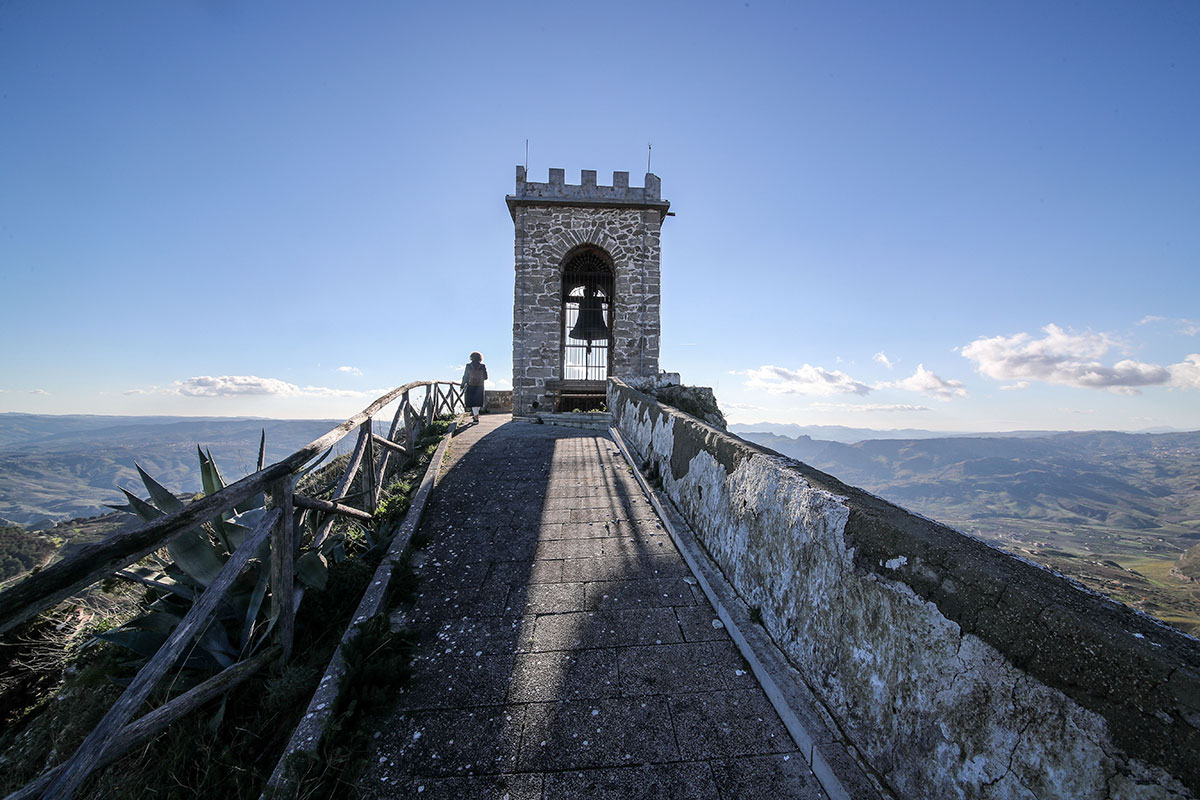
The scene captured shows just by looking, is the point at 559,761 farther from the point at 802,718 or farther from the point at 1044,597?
the point at 1044,597

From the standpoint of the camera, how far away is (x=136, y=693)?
71.9 inches

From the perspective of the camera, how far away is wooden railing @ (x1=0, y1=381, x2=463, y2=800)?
5.17 feet

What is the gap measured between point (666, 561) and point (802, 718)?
184cm

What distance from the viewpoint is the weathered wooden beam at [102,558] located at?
147 cm

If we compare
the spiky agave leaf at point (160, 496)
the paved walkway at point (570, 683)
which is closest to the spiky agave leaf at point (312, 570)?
the paved walkway at point (570, 683)

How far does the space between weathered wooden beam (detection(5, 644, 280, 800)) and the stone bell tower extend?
932 centimetres

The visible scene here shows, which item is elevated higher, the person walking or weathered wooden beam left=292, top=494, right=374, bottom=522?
the person walking

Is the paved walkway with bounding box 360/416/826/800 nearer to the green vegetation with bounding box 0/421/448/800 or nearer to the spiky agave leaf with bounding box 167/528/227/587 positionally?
the green vegetation with bounding box 0/421/448/800

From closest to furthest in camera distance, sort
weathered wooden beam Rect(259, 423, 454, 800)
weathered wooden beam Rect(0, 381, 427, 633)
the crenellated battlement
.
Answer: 1. weathered wooden beam Rect(0, 381, 427, 633)
2. weathered wooden beam Rect(259, 423, 454, 800)
3. the crenellated battlement

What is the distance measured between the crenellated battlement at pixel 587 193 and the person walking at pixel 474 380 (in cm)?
378

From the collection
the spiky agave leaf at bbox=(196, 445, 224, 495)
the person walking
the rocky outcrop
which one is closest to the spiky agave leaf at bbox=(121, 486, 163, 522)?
the spiky agave leaf at bbox=(196, 445, 224, 495)

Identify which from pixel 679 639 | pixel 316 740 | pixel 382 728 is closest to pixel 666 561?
pixel 679 639

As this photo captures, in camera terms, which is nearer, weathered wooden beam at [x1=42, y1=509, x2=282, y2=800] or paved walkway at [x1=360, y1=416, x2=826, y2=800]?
weathered wooden beam at [x1=42, y1=509, x2=282, y2=800]

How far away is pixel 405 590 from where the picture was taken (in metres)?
3.46
